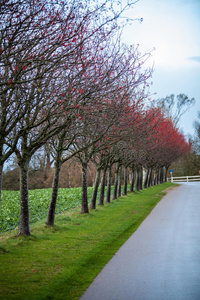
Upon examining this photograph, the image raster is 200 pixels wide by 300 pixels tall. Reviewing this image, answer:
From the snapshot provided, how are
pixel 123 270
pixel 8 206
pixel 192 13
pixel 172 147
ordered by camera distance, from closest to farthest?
pixel 123 270 < pixel 192 13 < pixel 8 206 < pixel 172 147

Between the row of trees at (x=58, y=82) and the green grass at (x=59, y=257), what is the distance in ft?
4.21

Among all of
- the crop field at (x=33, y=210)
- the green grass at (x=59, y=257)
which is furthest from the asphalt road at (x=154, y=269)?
the crop field at (x=33, y=210)

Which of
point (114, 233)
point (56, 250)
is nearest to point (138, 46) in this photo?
point (114, 233)

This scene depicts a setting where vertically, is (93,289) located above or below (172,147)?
below

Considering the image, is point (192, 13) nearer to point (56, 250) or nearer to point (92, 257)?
point (92, 257)

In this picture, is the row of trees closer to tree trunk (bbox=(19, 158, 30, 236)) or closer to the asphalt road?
tree trunk (bbox=(19, 158, 30, 236))

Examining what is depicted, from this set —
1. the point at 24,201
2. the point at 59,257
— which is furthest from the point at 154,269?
the point at 24,201

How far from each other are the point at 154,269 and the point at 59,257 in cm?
280

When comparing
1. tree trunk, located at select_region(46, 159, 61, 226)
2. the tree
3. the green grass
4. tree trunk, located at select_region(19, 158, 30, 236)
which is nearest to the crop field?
tree trunk, located at select_region(46, 159, 61, 226)

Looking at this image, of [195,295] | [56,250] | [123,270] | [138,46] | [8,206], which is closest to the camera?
[195,295]

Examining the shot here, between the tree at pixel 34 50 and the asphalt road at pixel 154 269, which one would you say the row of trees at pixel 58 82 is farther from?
the asphalt road at pixel 154 269

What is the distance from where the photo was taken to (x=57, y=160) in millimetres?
16344

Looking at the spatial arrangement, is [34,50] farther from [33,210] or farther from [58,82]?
[33,210]

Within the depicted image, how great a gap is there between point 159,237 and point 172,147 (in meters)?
41.2
